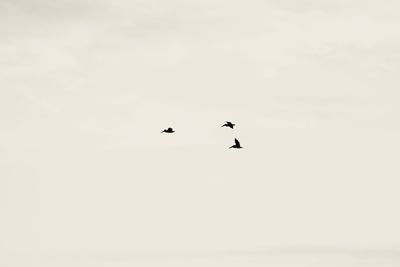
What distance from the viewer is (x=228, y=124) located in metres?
84.1

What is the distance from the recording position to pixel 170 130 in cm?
8412

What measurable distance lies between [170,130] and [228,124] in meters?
8.29
